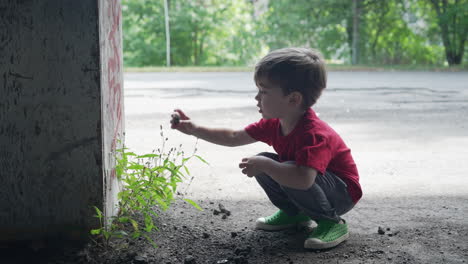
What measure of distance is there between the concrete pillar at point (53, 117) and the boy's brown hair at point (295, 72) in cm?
79

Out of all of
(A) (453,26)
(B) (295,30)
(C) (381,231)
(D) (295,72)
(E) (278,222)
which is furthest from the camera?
(B) (295,30)

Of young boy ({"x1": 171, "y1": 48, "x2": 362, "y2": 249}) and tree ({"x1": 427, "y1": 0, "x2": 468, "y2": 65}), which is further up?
tree ({"x1": 427, "y1": 0, "x2": 468, "y2": 65})

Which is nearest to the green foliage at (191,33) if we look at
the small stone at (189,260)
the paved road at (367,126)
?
the paved road at (367,126)

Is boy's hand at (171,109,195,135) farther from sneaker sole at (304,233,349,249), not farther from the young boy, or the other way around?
sneaker sole at (304,233,349,249)

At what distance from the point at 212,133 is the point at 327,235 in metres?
0.86

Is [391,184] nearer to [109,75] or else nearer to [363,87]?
[109,75]

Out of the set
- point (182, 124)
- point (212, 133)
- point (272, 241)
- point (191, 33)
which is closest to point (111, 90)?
point (182, 124)

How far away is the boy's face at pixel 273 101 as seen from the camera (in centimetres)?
264

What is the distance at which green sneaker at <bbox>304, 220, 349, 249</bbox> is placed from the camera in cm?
265

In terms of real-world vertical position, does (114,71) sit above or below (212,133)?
above

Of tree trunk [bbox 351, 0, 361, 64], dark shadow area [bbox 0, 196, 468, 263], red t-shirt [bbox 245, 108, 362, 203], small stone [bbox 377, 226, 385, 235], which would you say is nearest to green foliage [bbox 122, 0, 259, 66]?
tree trunk [bbox 351, 0, 361, 64]

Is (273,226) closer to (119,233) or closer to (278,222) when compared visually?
(278,222)

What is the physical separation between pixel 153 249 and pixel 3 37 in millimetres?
1195

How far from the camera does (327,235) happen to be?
2.68m
